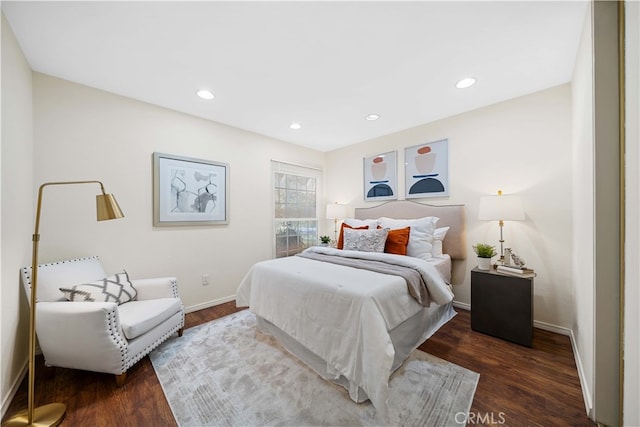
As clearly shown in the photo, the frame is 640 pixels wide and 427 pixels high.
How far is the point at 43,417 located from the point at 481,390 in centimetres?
267

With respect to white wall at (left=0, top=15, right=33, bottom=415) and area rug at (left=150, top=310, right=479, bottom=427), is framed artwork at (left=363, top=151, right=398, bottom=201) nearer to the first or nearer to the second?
area rug at (left=150, top=310, right=479, bottom=427)

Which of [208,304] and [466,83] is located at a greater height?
[466,83]

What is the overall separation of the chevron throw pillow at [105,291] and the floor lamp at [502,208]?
348 cm

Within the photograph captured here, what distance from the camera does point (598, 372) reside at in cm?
123

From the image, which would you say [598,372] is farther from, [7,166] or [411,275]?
[7,166]

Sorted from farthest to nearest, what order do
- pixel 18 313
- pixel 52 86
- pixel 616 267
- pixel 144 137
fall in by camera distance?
pixel 144 137
pixel 52 86
pixel 18 313
pixel 616 267

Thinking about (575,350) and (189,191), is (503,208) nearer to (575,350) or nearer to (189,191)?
(575,350)

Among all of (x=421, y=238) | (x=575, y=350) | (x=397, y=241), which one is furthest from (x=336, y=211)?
(x=575, y=350)

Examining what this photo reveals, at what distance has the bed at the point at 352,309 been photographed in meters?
1.44

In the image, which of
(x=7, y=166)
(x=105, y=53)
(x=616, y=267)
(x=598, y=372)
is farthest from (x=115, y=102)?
(x=598, y=372)

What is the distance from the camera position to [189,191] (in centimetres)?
288

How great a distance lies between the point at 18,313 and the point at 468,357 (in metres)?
3.45

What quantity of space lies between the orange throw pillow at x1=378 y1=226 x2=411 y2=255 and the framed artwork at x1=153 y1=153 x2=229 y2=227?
2184mm

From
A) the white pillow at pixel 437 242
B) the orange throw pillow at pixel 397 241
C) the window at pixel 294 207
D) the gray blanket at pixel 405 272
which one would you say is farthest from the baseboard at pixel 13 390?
the white pillow at pixel 437 242
